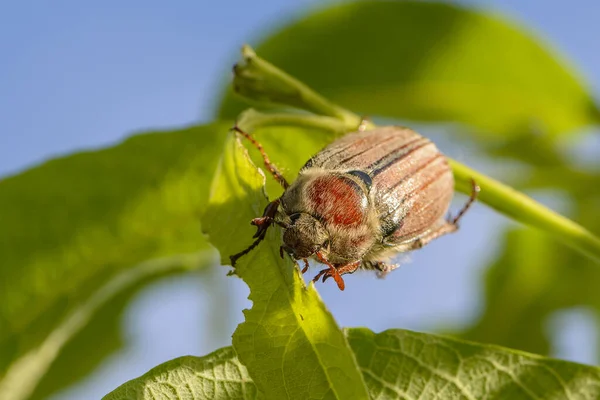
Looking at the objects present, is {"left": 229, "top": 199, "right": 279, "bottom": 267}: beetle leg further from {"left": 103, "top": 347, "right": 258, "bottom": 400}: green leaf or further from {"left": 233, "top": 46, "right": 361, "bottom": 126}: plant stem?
{"left": 233, "top": 46, "right": 361, "bottom": 126}: plant stem

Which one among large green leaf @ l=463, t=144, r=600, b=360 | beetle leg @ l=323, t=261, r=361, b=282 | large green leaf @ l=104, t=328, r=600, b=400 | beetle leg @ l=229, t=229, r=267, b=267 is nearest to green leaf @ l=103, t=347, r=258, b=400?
large green leaf @ l=104, t=328, r=600, b=400

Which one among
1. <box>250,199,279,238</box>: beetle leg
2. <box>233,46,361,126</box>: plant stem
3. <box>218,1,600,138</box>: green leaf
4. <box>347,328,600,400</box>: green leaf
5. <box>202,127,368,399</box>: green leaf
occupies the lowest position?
<box>347,328,600,400</box>: green leaf

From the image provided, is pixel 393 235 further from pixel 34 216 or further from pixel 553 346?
pixel 553 346

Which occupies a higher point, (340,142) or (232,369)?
(340,142)

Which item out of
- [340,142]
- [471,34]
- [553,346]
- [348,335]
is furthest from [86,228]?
[553,346]

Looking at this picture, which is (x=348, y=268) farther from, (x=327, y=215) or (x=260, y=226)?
(x=260, y=226)
